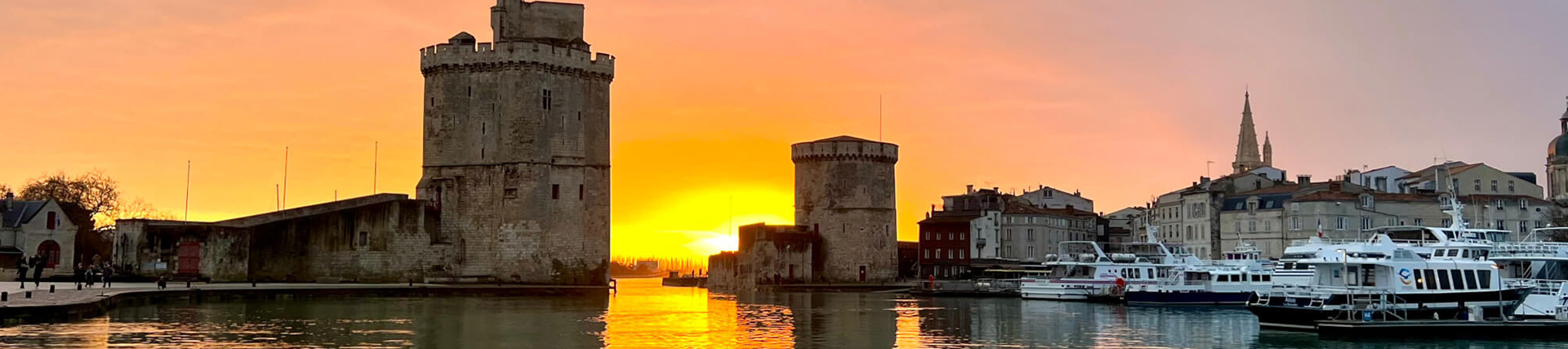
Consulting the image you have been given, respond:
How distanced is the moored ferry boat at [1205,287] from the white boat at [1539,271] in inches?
650

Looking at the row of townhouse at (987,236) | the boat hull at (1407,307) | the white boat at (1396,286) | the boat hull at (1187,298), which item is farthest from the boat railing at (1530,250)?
the row of townhouse at (987,236)

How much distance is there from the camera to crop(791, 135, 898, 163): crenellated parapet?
3396 inches

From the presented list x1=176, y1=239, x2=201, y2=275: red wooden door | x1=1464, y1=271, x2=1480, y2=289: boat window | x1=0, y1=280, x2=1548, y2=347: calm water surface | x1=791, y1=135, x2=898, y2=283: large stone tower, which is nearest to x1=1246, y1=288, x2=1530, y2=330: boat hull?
x1=1464, y1=271, x2=1480, y2=289: boat window

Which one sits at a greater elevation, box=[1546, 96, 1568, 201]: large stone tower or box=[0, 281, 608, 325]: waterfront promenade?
box=[1546, 96, 1568, 201]: large stone tower

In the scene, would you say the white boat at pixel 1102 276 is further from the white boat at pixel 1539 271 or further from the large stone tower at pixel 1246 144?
the large stone tower at pixel 1246 144

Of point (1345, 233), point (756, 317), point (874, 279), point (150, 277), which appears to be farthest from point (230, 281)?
Answer: point (1345, 233)

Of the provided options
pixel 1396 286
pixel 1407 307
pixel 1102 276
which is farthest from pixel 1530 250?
pixel 1102 276

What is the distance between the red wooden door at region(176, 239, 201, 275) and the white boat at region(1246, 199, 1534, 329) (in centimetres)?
4017

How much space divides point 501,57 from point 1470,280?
4016cm

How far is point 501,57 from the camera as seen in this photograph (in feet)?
203

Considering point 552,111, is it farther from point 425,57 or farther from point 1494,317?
point 1494,317

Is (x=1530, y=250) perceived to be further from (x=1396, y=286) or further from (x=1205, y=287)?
(x=1205, y=287)

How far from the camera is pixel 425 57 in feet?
209

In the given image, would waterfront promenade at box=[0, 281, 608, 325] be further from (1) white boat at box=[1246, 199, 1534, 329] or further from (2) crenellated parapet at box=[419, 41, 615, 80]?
(1) white boat at box=[1246, 199, 1534, 329]
